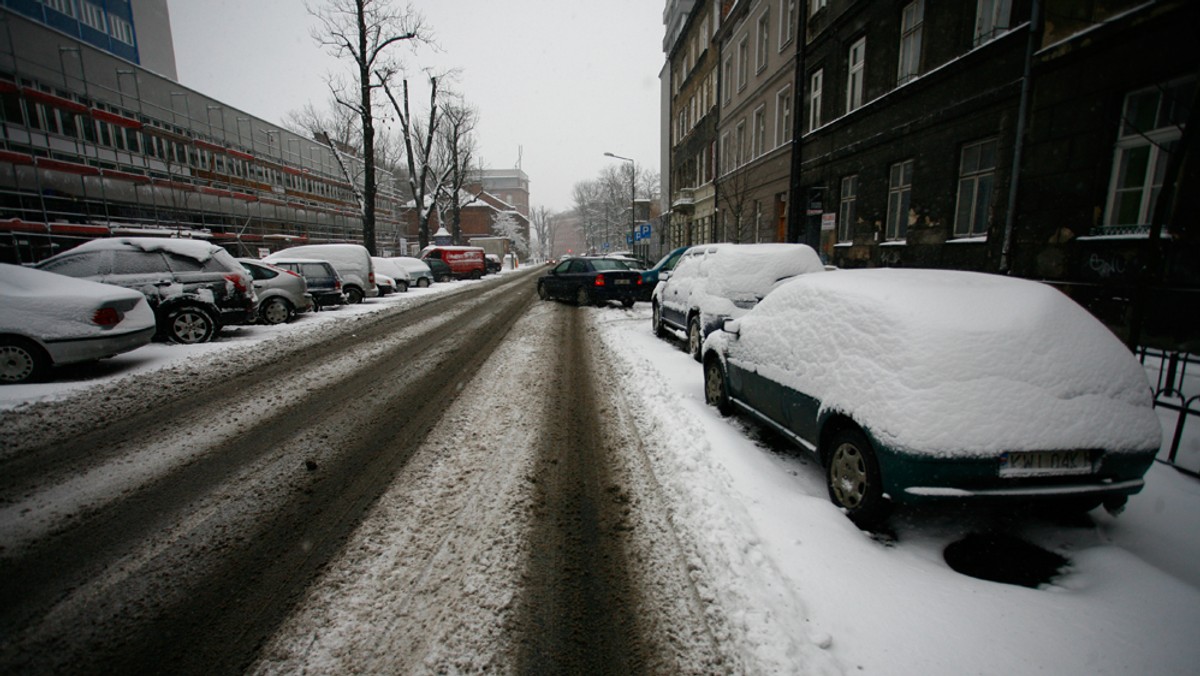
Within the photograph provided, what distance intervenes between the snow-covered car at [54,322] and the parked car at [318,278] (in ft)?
23.4

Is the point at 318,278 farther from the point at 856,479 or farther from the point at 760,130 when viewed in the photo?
the point at 760,130

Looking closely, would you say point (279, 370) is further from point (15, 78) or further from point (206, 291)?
point (15, 78)

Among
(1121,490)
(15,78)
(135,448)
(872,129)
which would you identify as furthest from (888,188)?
(15,78)

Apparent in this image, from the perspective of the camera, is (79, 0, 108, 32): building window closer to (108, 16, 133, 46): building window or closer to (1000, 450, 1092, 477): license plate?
(108, 16, 133, 46): building window

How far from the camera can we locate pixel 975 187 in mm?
10742

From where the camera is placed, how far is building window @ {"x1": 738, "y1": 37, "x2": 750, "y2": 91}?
79.8 feet

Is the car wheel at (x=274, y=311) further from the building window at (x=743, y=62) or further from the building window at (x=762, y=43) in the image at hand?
the building window at (x=743, y=62)

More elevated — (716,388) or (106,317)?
(106,317)

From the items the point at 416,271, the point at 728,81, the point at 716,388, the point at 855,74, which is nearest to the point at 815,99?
the point at 855,74

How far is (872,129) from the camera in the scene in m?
14.3

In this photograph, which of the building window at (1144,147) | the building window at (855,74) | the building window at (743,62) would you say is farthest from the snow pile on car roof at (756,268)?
the building window at (743,62)

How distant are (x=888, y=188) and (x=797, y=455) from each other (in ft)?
40.3

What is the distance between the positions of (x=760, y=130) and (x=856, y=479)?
75.2 ft

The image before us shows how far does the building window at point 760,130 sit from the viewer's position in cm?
2202
